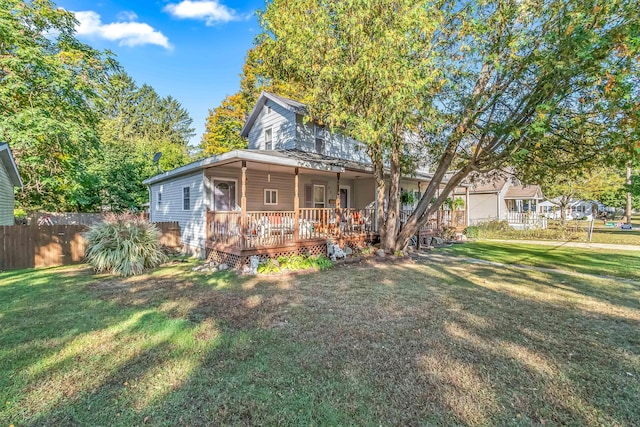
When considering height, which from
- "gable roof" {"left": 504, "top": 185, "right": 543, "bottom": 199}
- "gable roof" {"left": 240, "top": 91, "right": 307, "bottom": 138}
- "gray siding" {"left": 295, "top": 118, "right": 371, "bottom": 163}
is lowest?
"gable roof" {"left": 504, "top": 185, "right": 543, "bottom": 199}

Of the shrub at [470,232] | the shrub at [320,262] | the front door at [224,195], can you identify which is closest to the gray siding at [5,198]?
the front door at [224,195]

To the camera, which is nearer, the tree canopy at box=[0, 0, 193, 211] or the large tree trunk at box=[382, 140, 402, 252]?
the large tree trunk at box=[382, 140, 402, 252]

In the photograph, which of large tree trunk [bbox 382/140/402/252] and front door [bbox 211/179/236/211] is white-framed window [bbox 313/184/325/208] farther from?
large tree trunk [bbox 382/140/402/252]

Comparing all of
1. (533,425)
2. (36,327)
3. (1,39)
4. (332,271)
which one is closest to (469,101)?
(332,271)

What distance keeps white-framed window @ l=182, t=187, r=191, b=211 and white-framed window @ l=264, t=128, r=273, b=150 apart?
13.8ft

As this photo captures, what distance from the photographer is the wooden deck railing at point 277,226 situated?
29.2 feet

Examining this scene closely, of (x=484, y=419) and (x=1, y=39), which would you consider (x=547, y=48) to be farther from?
(x=1, y=39)

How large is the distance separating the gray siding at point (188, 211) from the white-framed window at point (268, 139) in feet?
13.3

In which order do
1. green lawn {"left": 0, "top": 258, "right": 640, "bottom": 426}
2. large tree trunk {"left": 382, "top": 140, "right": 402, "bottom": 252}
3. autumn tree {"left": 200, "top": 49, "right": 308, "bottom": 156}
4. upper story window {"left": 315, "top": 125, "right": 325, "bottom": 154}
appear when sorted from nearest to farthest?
1. green lawn {"left": 0, "top": 258, "right": 640, "bottom": 426}
2. large tree trunk {"left": 382, "top": 140, "right": 402, "bottom": 252}
3. upper story window {"left": 315, "top": 125, "right": 325, "bottom": 154}
4. autumn tree {"left": 200, "top": 49, "right": 308, "bottom": 156}

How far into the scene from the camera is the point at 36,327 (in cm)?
442

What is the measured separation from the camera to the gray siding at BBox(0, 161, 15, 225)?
991cm

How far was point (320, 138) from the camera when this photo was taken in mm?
13523

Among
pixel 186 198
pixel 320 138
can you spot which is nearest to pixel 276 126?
pixel 320 138

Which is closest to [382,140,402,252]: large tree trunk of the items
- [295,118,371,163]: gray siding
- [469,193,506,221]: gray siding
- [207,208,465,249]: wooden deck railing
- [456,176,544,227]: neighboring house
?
[207,208,465,249]: wooden deck railing
